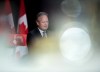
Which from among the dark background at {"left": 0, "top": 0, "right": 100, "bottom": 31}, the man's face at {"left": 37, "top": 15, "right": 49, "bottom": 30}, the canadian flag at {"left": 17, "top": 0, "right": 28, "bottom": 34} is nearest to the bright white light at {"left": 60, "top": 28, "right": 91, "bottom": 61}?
the dark background at {"left": 0, "top": 0, "right": 100, "bottom": 31}

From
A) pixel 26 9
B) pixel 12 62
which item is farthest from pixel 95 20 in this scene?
pixel 12 62

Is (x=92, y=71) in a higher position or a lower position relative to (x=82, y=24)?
lower

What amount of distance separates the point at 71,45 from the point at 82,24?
45 cm

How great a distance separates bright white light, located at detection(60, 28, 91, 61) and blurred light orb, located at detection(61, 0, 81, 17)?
1.00 ft

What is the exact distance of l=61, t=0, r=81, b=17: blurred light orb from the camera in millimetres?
6922

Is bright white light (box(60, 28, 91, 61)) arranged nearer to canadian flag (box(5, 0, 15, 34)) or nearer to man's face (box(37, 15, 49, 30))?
man's face (box(37, 15, 49, 30))

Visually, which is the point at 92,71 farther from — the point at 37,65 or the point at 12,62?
the point at 12,62

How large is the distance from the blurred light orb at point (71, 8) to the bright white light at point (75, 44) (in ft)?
1.00

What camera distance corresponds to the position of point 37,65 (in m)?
6.90

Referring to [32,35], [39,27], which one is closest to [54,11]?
[39,27]

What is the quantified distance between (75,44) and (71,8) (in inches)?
26.8

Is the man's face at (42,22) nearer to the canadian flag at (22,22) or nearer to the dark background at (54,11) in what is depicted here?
the dark background at (54,11)

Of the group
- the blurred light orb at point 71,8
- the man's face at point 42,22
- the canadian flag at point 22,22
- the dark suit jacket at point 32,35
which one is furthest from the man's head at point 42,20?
the blurred light orb at point 71,8

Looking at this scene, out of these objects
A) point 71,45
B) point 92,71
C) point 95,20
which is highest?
point 95,20
